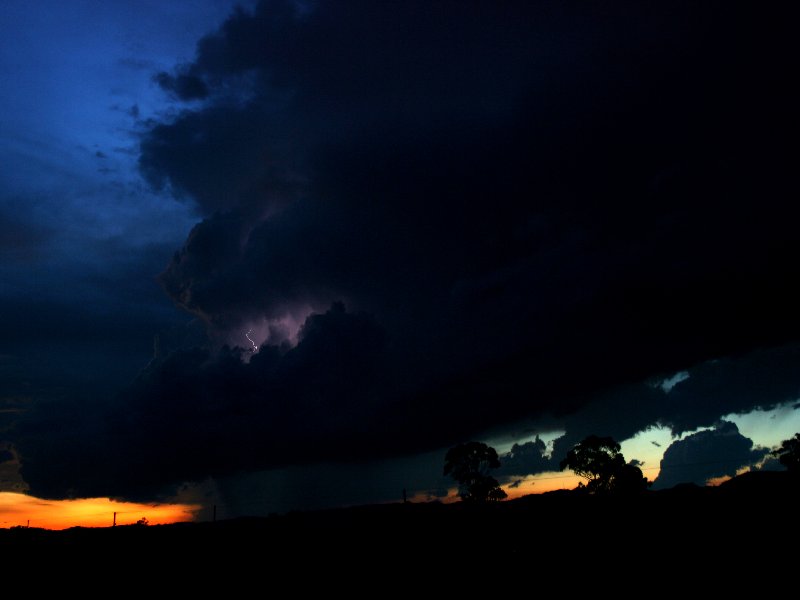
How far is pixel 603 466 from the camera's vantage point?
302ft

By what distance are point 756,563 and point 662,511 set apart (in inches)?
331

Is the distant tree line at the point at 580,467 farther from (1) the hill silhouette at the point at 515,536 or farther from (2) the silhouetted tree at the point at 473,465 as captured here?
(1) the hill silhouette at the point at 515,536

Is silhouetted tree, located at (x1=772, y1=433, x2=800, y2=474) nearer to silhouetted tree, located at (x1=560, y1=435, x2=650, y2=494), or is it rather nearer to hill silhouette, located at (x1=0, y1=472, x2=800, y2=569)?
silhouetted tree, located at (x1=560, y1=435, x2=650, y2=494)

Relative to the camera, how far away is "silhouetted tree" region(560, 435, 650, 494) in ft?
297

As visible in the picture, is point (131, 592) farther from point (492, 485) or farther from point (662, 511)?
point (492, 485)

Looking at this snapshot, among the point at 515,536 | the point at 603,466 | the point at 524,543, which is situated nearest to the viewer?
the point at 524,543

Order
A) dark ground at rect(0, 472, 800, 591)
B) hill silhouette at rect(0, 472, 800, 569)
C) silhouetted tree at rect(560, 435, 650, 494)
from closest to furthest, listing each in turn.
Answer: dark ground at rect(0, 472, 800, 591) < hill silhouette at rect(0, 472, 800, 569) < silhouetted tree at rect(560, 435, 650, 494)

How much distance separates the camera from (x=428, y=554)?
2933cm

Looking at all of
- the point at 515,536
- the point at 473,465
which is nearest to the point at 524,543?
the point at 515,536

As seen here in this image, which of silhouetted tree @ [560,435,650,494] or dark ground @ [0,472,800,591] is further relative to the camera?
silhouetted tree @ [560,435,650,494]

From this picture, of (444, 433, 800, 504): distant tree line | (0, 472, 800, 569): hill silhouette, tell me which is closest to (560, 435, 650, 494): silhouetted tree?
(444, 433, 800, 504): distant tree line

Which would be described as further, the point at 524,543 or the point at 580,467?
the point at 580,467

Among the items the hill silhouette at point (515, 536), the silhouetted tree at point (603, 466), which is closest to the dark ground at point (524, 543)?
the hill silhouette at point (515, 536)

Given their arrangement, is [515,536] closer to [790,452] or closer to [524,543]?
[524,543]
